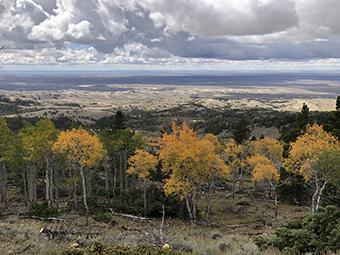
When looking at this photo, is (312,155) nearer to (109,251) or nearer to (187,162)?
(187,162)

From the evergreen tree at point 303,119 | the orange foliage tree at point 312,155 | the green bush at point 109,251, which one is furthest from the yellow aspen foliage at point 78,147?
the green bush at point 109,251

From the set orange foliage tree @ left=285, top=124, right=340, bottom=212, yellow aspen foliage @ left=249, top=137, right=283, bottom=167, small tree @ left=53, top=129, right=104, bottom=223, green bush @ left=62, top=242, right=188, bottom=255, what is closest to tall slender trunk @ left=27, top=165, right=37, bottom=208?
small tree @ left=53, top=129, right=104, bottom=223

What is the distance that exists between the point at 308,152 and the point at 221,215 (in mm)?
14792

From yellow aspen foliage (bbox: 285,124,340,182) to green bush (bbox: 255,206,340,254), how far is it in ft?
75.5

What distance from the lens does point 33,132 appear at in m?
42.4

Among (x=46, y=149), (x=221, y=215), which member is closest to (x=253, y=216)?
(x=221, y=215)

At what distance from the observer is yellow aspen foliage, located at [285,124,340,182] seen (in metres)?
35.7

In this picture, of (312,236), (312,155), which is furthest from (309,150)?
(312,236)

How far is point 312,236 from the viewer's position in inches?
477

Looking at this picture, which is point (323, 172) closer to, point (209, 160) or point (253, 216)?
point (209, 160)

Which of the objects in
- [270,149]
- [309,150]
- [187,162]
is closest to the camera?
[309,150]

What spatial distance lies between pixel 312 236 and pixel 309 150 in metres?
25.3

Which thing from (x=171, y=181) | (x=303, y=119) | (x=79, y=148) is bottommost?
(x=171, y=181)

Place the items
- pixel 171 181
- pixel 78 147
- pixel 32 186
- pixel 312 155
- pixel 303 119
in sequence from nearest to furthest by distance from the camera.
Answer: pixel 312 155 → pixel 171 181 → pixel 78 147 → pixel 32 186 → pixel 303 119
